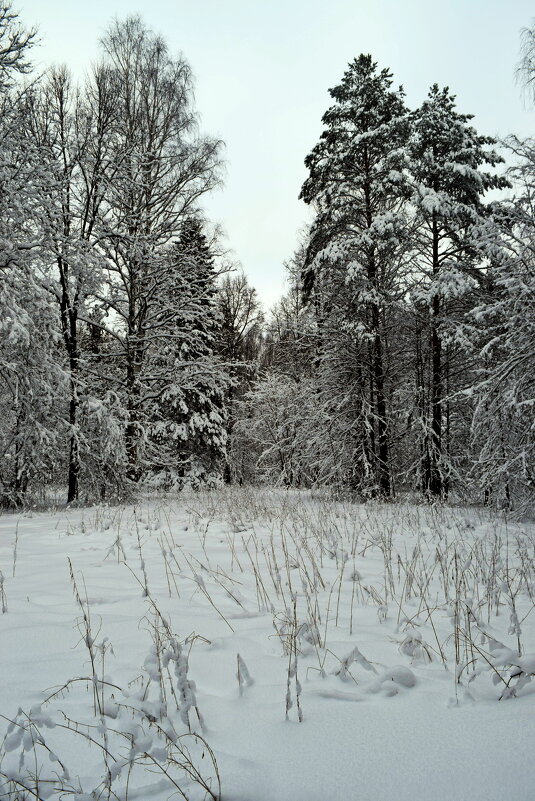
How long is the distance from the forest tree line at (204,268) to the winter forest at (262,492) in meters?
0.09

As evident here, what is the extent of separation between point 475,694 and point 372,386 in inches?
441

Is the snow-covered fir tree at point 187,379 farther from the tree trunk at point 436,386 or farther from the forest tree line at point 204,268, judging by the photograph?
the tree trunk at point 436,386

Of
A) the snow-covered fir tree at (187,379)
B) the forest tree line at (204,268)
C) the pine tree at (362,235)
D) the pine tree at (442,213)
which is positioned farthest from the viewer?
the snow-covered fir tree at (187,379)

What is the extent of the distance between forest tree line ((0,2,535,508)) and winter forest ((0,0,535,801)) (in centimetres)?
9

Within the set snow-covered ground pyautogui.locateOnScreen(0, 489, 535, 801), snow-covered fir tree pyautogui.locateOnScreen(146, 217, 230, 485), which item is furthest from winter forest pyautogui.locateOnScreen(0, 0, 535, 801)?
snow-covered fir tree pyautogui.locateOnScreen(146, 217, 230, 485)

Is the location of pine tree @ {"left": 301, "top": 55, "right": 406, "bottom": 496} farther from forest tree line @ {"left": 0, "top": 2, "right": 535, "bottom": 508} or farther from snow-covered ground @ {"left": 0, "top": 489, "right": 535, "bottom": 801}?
snow-covered ground @ {"left": 0, "top": 489, "right": 535, "bottom": 801}

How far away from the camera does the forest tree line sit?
9484mm

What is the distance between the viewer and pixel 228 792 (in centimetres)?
138

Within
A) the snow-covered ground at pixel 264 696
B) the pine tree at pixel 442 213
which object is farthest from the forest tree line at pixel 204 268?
the snow-covered ground at pixel 264 696

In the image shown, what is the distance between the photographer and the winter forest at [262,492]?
1601 mm

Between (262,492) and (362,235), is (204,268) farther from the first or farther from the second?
(262,492)

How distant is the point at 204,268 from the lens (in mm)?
14227

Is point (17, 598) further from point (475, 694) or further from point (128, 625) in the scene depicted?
point (475, 694)

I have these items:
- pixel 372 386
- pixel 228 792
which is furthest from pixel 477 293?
pixel 228 792
